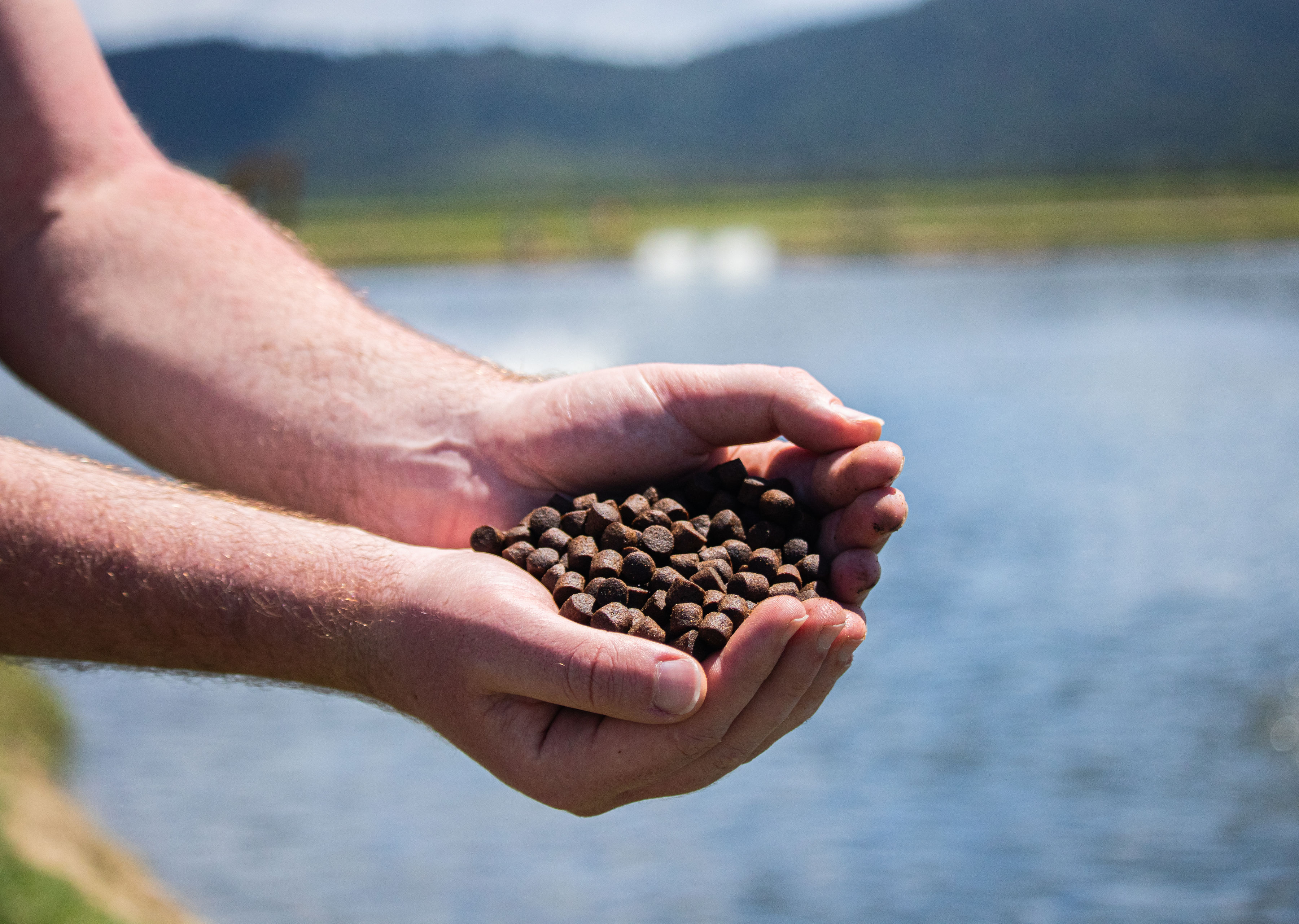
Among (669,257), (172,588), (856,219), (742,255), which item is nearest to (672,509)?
(172,588)

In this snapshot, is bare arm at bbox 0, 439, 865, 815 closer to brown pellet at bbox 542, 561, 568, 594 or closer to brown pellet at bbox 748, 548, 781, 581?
brown pellet at bbox 542, 561, 568, 594

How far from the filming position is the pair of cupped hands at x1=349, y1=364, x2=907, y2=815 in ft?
7.84

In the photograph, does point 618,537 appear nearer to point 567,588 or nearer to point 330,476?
point 567,588

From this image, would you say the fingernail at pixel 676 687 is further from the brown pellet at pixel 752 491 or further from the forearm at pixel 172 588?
the brown pellet at pixel 752 491

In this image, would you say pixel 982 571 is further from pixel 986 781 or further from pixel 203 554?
pixel 203 554

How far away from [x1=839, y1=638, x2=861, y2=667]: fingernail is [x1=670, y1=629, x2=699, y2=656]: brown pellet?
33cm

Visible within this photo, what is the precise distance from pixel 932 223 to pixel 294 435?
9271 centimetres

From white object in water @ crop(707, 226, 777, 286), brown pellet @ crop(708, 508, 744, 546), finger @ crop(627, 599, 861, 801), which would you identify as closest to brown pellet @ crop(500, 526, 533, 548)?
brown pellet @ crop(708, 508, 744, 546)

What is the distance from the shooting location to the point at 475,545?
303 centimetres

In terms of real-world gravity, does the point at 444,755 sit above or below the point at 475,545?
above

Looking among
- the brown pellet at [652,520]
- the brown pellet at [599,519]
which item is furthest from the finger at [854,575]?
the brown pellet at [599,519]

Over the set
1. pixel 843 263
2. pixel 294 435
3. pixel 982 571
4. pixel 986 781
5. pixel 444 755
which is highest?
pixel 843 263

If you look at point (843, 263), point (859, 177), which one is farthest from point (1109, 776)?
point (859, 177)

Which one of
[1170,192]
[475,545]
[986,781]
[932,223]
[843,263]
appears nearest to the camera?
[475,545]
